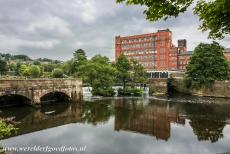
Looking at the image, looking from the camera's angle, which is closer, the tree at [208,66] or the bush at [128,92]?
the bush at [128,92]

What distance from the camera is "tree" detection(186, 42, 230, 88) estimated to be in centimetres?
6675

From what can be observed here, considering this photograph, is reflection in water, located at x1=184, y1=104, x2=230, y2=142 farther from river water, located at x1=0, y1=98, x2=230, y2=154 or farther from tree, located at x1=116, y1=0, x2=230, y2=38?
tree, located at x1=116, y1=0, x2=230, y2=38

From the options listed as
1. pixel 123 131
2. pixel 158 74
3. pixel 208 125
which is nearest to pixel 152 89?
pixel 158 74

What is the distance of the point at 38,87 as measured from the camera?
130 feet

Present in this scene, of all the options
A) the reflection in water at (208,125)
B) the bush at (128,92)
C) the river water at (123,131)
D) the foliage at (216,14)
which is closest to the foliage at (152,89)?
the bush at (128,92)

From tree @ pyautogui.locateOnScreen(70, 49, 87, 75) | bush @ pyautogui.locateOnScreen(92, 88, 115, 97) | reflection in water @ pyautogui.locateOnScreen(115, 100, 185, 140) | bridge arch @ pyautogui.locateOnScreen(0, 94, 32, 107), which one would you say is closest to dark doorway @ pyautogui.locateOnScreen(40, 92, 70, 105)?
bridge arch @ pyautogui.locateOnScreen(0, 94, 32, 107)

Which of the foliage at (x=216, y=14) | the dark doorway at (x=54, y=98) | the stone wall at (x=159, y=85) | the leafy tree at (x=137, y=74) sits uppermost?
the foliage at (x=216, y=14)

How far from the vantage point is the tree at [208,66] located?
66.8m

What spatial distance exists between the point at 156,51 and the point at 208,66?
197ft

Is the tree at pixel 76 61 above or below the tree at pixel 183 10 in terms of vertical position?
above

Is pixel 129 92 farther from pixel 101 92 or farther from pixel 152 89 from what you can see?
pixel 152 89

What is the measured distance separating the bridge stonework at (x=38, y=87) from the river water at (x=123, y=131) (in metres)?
2.76

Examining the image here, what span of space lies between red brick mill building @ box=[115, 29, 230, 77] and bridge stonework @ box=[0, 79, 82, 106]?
78719mm

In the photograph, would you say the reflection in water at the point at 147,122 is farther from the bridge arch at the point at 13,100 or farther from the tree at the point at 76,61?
the tree at the point at 76,61
